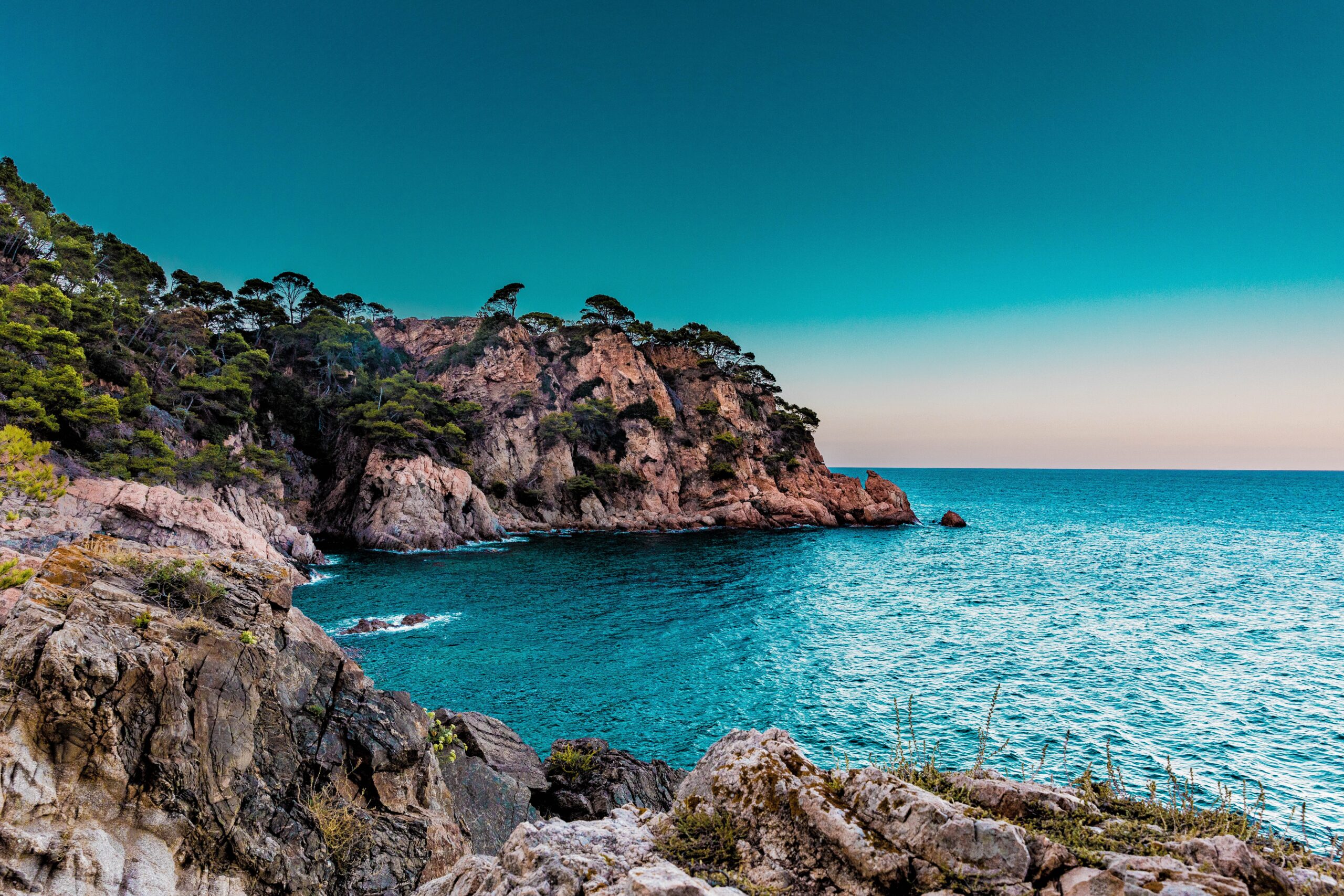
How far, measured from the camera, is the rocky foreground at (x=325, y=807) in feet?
11.8

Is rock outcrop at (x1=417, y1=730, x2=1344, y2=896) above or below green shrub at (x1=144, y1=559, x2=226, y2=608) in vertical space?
below

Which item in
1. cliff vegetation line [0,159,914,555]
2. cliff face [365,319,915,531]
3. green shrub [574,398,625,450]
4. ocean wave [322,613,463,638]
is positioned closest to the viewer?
ocean wave [322,613,463,638]

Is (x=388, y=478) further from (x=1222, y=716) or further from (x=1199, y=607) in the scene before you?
(x=1199, y=607)

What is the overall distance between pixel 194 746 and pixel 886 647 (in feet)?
79.6

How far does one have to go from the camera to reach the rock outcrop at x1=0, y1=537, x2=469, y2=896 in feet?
14.8

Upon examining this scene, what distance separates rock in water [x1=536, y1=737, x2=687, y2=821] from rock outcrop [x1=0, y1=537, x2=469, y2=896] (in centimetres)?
370

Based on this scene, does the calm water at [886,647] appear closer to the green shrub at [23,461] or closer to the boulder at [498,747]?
the boulder at [498,747]

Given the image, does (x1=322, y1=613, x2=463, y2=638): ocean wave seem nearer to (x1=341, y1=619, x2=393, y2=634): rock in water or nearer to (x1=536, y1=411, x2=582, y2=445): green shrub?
(x1=341, y1=619, x2=393, y2=634): rock in water

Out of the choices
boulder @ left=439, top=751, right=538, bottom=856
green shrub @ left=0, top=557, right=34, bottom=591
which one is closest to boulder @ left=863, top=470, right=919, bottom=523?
boulder @ left=439, top=751, right=538, bottom=856

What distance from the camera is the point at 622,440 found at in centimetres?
6975

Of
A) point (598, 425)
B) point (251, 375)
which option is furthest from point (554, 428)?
point (251, 375)

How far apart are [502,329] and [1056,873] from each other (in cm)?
7580

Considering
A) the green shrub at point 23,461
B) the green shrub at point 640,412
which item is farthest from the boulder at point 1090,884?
the green shrub at point 640,412

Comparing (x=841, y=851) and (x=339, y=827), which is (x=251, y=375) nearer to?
(x=339, y=827)
